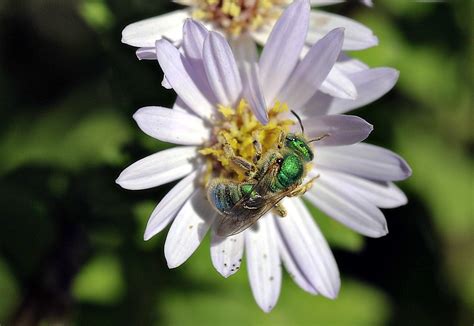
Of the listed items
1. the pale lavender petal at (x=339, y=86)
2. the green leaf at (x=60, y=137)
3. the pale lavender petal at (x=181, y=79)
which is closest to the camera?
the pale lavender petal at (x=181, y=79)

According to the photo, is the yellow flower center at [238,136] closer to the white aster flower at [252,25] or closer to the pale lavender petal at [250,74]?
the pale lavender petal at [250,74]

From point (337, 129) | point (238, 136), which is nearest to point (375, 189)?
point (337, 129)

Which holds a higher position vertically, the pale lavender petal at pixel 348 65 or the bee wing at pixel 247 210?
the pale lavender petal at pixel 348 65

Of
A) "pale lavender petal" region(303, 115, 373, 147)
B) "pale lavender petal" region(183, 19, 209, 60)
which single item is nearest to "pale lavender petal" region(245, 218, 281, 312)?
"pale lavender petal" region(303, 115, 373, 147)

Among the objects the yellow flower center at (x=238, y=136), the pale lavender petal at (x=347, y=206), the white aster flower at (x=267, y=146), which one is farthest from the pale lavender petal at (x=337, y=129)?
the pale lavender petal at (x=347, y=206)

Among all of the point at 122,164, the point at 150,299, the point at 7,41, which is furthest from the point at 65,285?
the point at 7,41

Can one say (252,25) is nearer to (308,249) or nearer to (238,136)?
(238,136)

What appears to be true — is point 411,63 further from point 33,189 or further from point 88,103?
point 33,189
